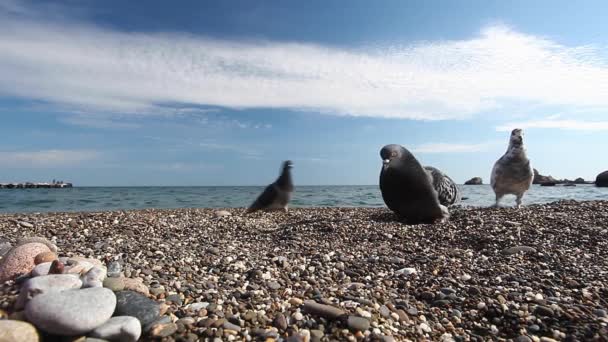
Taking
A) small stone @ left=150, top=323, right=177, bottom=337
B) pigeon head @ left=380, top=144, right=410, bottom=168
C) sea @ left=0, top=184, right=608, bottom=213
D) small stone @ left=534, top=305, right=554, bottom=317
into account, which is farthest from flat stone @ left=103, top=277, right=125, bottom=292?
sea @ left=0, top=184, right=608, bottom=213

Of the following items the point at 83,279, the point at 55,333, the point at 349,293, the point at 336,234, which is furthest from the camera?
the point at 336,234

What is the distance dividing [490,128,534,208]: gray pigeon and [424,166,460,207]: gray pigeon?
1075mm

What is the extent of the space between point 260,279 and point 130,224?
4.77m

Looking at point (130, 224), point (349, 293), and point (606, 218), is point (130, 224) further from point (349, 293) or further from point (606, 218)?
point (606, 218)

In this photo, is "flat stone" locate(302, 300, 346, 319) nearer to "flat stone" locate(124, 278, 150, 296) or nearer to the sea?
"flat stone" locate(124, 278, 150, 296)

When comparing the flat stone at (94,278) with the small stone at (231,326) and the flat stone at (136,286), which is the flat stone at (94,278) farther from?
the small stone at (231,326)

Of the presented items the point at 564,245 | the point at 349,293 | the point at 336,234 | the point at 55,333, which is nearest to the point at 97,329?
the point at 55,333

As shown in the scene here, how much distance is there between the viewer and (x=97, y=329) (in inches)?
101

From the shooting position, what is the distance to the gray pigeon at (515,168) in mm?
8469

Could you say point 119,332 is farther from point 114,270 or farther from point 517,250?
point 517,250

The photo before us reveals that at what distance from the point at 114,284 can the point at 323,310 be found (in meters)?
1.76

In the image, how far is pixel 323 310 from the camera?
292cm

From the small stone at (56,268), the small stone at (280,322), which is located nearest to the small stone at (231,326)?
the small stone at (280,322)

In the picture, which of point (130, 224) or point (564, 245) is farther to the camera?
point (130, 224)
